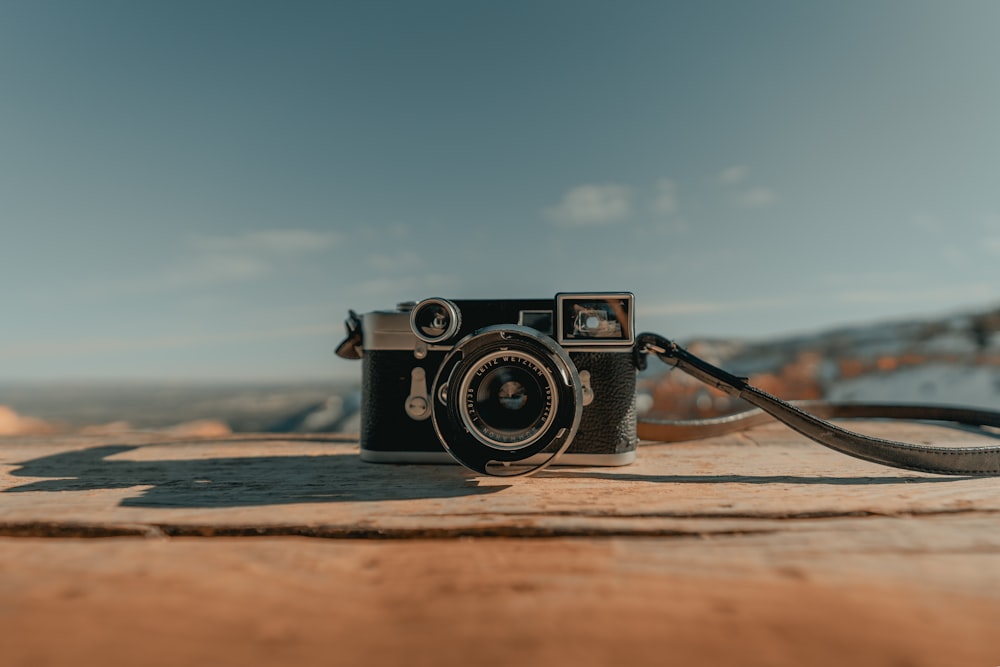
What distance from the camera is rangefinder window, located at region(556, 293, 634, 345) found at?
1.64 metres

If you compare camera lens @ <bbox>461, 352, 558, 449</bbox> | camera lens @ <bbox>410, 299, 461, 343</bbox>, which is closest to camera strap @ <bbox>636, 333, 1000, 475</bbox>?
camera lens @ <bbox>461, 352, 558, 449</bbox>

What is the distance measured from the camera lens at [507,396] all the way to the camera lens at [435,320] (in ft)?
0.74

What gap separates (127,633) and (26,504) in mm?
646

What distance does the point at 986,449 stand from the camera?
55.4 inches

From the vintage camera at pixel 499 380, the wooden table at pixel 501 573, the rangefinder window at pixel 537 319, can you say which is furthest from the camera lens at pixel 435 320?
the wooden table at pixel 501 573

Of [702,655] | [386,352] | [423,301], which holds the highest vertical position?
[423,301]

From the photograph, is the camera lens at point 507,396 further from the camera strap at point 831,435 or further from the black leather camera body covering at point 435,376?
the camera strap at point 831,435

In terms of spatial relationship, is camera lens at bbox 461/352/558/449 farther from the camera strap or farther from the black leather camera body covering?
the camera strap

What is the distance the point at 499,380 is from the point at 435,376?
214mm

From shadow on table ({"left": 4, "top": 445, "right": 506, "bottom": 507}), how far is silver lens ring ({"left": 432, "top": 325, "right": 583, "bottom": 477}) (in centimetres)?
10

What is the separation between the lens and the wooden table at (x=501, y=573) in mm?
603

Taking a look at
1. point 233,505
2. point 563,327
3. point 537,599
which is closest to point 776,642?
point 537,599

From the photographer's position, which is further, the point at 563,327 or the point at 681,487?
the point at 563,327

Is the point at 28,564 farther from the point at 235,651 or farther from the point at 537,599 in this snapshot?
the point at 537,599
